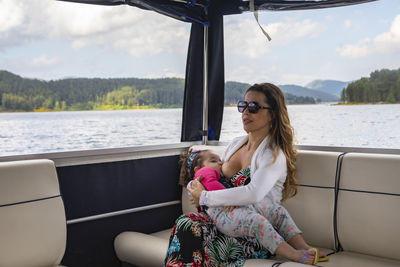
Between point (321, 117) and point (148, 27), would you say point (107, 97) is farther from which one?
point (321, 117)

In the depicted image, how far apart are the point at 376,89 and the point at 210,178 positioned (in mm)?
1417

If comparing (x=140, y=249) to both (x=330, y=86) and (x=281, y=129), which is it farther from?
(x=330, y=86)

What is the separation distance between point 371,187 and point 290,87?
50.5 inches

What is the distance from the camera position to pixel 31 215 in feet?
8.23

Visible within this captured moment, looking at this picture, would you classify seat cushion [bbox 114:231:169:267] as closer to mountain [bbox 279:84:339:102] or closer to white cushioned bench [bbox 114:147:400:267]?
white cushioned bench [bbox 114:147:400:267]

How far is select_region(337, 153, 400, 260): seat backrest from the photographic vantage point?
249 cm

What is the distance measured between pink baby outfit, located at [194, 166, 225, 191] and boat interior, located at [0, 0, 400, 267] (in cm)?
48

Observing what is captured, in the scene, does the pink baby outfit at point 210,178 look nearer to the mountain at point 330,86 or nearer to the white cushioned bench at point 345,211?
the white cushioned bench at point 345,211

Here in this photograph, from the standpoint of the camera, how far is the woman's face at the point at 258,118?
274 centimetres

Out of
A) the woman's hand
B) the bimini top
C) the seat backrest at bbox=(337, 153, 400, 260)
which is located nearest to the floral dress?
the woman's hand

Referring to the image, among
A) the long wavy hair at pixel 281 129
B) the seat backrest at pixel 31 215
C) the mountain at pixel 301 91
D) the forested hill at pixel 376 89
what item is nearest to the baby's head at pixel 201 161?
the long wavy hair at pixel 281 129

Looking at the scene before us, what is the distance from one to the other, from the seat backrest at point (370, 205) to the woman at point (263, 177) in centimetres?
32

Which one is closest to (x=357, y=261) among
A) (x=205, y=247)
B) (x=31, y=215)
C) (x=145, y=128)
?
(x=205, y=247)

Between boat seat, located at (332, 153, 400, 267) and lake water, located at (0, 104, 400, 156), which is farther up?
lake water, located at (0, 104, 400, 156)
